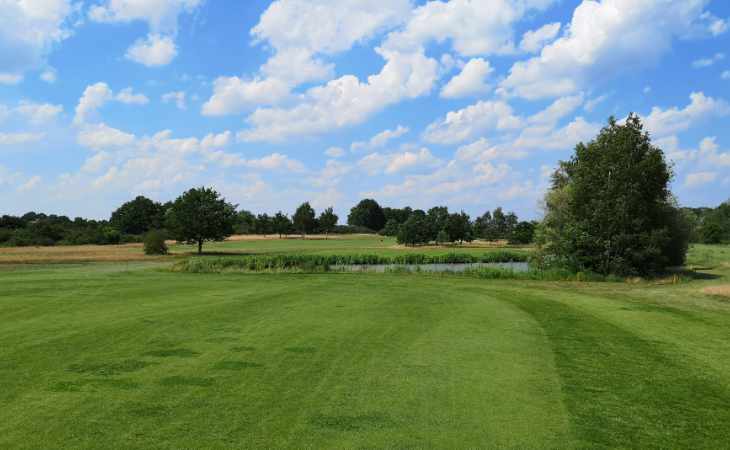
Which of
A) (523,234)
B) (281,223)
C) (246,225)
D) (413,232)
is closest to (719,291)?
(413,232)

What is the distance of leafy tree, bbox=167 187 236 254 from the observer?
250 ft

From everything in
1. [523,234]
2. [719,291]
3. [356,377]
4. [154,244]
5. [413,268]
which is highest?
[523,234]

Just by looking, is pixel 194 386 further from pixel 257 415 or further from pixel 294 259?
pixel 294 259

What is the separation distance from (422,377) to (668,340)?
7.68m

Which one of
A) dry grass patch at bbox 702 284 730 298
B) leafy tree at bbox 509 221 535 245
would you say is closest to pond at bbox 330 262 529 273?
dry grass patch at bbox 702 284 730 298

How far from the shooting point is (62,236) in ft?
355

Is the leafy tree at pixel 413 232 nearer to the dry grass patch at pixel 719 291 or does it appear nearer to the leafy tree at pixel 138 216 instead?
the leafy tree at pixel 138 216

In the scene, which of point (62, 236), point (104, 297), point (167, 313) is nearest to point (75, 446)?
point (167, 313)

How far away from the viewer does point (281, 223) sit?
15125cm

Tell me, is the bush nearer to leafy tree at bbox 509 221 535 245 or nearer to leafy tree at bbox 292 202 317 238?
leafy tree at bbox 509 221 535 245

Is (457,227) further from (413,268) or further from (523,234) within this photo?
(413,268)

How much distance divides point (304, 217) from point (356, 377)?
146392 mm

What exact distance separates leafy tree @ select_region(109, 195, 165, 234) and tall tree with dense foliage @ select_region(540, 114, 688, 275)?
132 m

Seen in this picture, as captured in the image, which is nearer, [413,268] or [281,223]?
[413,268]
